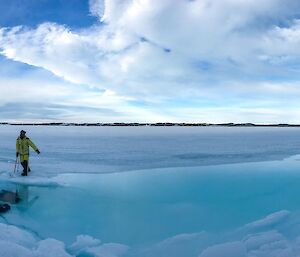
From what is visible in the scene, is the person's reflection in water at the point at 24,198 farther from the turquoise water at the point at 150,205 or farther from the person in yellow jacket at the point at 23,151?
the person in yellow jacket at the point at 23,151

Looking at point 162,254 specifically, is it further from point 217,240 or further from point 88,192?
point 88,192

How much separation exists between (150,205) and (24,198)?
351cm

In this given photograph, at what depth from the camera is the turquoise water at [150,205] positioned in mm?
7027

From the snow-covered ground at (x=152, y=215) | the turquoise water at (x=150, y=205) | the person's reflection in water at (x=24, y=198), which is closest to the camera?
the snow-covered ground at (x=152, y=215)

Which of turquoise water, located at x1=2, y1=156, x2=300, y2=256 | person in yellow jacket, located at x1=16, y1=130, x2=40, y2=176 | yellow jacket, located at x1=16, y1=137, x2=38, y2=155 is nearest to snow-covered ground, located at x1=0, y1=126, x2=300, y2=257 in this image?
turquoise water, located at x1=2, y1=156, x2=300, y2=256

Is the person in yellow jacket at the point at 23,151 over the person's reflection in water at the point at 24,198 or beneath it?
over

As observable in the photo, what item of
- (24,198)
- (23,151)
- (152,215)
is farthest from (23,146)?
(152,215)

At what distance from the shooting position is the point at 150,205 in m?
8.84

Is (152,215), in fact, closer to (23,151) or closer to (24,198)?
(24,198)

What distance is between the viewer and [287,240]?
6.56m

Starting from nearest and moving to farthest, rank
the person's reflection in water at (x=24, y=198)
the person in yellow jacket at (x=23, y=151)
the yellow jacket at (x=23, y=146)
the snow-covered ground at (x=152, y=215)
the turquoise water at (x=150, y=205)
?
the snow-covered ground at (x=152, y=215) → the turquoise water at (x=150, y=205) → the person's reflection in water at (x=24, y=198) → the person in yellow jacket at (x=23, y=151) → the yellow jacket at (x=23, y=146)

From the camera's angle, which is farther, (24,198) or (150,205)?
(24,198)

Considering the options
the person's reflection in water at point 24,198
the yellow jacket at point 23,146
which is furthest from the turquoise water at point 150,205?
the yellow jacket at point 23,146

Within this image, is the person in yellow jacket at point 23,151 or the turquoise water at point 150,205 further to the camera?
the person in yellow jacket at point 23,151
